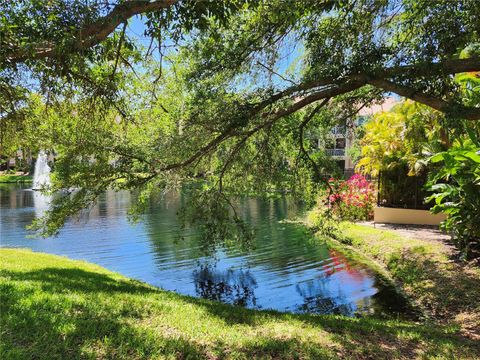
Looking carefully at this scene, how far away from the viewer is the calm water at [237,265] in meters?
9.11

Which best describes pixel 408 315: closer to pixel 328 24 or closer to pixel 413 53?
pixel 413 53

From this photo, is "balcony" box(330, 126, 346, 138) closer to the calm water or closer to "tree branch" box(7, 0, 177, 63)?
the calm water

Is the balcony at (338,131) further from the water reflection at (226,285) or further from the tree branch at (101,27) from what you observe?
the tree branch at (101,27)

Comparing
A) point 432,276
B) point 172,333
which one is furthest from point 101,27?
point 432,276

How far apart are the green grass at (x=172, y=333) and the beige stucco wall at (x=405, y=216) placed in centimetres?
968

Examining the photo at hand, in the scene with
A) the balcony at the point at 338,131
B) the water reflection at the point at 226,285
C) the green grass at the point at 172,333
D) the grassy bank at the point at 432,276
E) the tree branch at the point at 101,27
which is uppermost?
the tree branch at the point at 101,27

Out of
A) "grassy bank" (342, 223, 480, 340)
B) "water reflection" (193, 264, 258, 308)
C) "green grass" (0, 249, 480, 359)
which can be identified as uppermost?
"green grass" (0, 249, 480, 359)

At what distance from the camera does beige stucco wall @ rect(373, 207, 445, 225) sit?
15.0 m

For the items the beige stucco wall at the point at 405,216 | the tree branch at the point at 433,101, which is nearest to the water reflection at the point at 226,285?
the tree branch at the point at 433,101

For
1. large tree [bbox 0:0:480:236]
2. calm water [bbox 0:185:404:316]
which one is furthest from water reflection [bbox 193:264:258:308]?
large tree [bbox 0:0:480:236]

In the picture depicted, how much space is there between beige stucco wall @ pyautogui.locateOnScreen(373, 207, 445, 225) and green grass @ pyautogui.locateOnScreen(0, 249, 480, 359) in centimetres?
968

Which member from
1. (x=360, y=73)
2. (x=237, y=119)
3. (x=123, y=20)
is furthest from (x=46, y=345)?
(x=360, y=73)

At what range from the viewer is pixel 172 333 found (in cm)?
431

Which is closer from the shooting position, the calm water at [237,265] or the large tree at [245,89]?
the large tree at [245,89]
